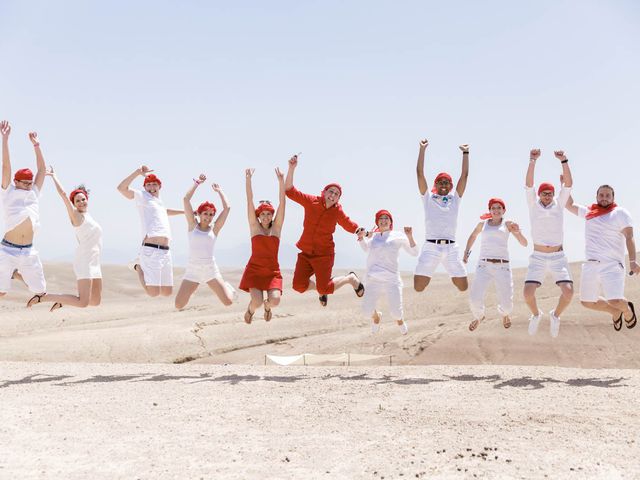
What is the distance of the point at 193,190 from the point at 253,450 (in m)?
6.10

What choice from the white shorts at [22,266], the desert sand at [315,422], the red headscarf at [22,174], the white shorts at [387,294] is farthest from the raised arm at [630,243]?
the red headscarf at [22,174]

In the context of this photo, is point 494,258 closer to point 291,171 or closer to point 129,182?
point 291,171

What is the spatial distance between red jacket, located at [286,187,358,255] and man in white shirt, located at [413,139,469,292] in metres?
1.34

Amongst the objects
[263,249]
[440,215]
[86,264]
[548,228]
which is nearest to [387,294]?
[440,215]

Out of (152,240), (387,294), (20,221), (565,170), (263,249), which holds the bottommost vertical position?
(387,294)

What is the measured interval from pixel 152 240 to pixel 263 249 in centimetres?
207

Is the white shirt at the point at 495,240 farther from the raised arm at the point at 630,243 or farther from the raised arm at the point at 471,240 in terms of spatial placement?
the raised arm at the point at 630,243

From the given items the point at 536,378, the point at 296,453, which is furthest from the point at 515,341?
the point at 296,453

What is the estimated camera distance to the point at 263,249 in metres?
11.4

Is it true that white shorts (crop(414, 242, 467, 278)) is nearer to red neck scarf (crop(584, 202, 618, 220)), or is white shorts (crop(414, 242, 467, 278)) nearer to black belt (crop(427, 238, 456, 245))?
black belt (crop(427, 238, 456, 245))

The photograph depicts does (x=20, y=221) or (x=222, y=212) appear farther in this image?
(x=222, y=212)

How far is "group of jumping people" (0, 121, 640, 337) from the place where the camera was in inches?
444

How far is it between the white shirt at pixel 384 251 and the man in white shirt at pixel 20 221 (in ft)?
19.0

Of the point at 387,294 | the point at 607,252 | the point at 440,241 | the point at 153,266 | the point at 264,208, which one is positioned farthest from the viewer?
the point at 387,294
